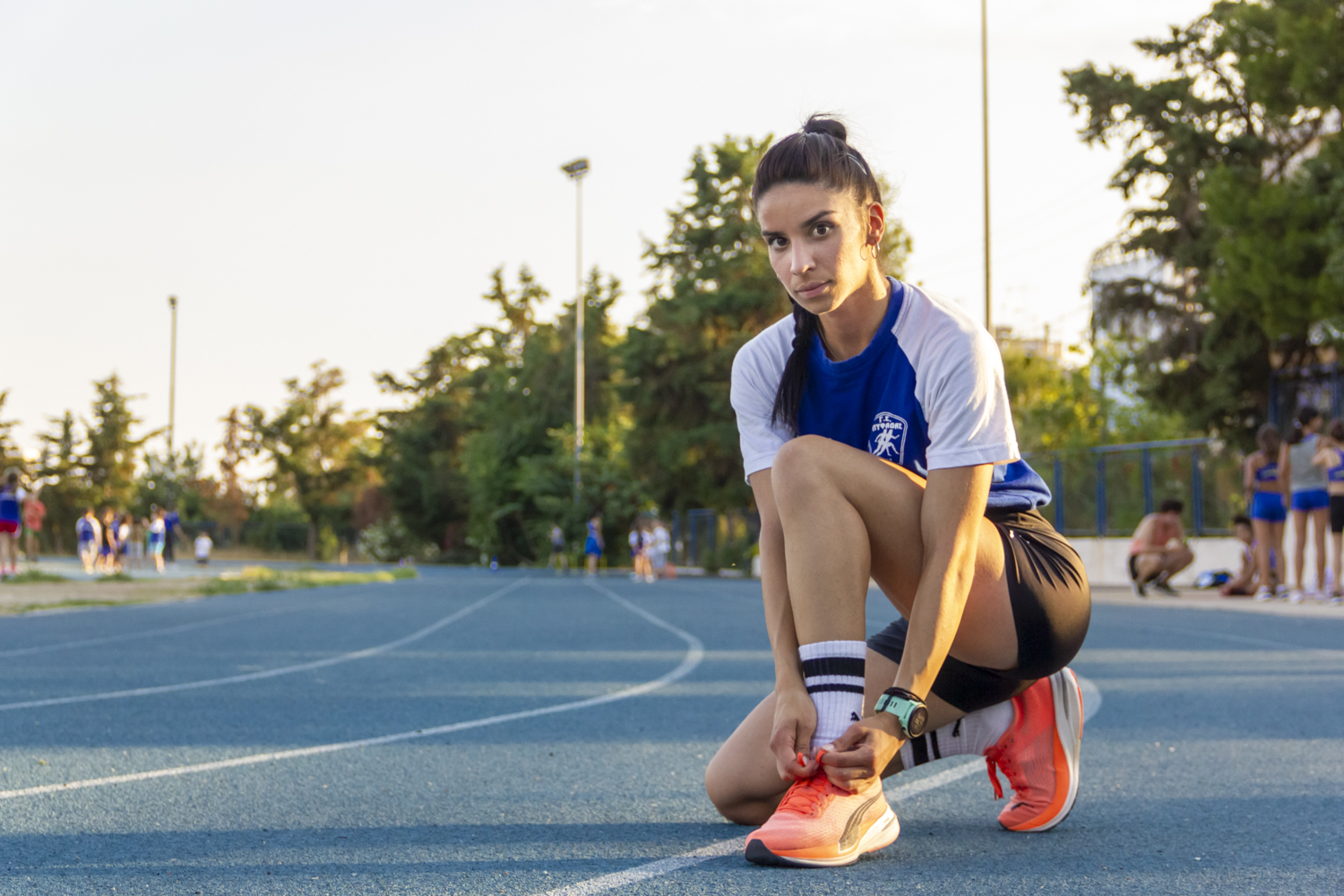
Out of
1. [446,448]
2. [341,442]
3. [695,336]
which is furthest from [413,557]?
[695,336]

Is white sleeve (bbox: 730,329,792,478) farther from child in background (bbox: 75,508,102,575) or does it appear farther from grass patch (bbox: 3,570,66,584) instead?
child in background (bbox: 75,508,102,575)

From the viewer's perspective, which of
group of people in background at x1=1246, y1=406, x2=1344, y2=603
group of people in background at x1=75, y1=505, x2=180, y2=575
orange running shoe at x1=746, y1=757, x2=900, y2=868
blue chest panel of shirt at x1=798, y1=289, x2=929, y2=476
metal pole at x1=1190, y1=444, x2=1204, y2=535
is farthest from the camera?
group of people in background at x1=75, y1=505, x2=180, y2=575

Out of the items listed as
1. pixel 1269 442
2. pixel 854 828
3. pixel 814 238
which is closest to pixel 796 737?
pixel 854 828

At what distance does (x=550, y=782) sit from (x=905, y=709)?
1.68 metres

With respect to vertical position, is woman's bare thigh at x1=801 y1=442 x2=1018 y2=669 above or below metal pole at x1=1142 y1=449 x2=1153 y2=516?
below

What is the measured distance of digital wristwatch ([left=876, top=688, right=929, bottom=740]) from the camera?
8.96ft

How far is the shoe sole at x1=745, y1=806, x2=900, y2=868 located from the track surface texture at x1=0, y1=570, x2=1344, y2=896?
34mm

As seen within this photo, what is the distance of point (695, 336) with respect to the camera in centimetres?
4178

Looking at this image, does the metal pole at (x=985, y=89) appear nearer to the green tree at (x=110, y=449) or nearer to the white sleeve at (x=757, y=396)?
the white sleeve at (x=757, y=396)

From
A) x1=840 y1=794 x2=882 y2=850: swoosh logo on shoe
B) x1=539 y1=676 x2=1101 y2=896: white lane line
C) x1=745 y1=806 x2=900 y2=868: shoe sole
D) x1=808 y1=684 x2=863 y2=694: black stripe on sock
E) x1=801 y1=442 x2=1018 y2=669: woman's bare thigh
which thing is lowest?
x1=539 y1=676 x2=1101 y2=896: white lane line

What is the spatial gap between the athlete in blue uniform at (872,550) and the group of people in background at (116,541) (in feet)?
96.8

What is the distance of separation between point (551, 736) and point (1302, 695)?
3787 millimetres

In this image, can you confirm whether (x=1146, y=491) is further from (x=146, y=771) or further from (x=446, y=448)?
(x=446, y=448)

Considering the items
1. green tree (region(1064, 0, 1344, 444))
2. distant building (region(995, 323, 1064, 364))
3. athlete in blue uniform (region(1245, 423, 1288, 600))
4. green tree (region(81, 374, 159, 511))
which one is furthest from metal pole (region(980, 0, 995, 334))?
green tree (region(81, 374, 159, 511))
